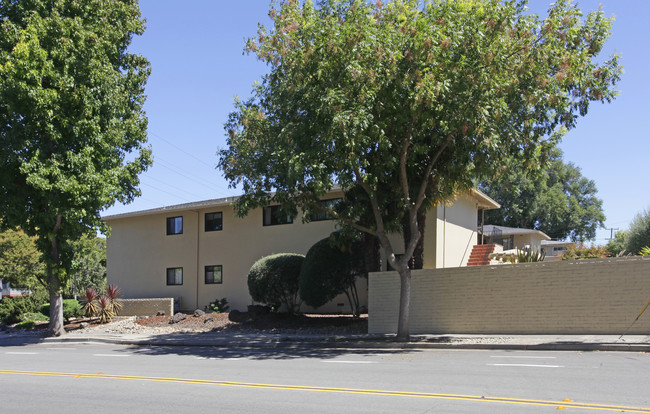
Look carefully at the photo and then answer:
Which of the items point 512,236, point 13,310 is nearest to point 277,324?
point 13,310

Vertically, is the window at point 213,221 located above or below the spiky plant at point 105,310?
above

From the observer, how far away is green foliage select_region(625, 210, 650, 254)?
109ft

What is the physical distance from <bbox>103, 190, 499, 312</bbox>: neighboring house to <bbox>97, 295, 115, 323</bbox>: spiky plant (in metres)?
5.09

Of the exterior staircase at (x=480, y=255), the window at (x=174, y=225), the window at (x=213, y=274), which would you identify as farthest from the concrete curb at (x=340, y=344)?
the window at (x=174, y=225)

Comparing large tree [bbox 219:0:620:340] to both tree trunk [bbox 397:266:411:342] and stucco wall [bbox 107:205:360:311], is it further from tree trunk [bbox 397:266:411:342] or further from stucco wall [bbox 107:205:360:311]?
stucco wall [bbox 107:205:360:311]

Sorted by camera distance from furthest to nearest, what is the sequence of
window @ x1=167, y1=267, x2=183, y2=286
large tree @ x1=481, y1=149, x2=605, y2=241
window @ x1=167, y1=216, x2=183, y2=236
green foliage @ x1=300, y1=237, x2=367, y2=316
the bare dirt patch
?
large tree @ x1=481, y1=149, x2=605, y2=241, window @ x1=167, y1=216, x2=183, y2=236, window @ x1=167, y1=267, x2=183, y2=286, green foliage @ x1=300, y1=237, x2=367, y2=316, the bare dirt patch

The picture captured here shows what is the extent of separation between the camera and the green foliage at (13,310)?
29.0m

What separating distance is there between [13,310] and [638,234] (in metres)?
36.3

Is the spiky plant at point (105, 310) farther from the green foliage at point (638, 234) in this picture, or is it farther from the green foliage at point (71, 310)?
the green foliage at point (638, 234)

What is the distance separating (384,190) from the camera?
18.2 meters

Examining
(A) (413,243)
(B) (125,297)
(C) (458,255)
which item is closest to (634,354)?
(A) (413,243)

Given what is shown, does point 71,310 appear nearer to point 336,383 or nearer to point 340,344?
point 340,344

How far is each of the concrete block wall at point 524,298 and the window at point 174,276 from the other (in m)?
15.6

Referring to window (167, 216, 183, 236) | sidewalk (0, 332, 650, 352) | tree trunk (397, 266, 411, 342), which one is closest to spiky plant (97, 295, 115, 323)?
sidewalk (0, 332, 650, 352)
